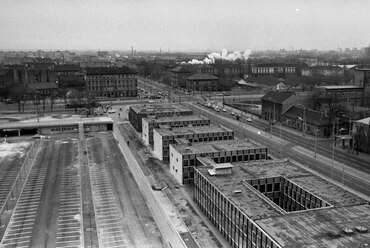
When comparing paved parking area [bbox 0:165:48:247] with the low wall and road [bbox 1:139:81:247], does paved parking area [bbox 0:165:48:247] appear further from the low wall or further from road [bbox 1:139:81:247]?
the low wall

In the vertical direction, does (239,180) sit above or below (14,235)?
above

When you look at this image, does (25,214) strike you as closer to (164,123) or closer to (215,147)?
(215,147)

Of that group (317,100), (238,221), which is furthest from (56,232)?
(317,100)

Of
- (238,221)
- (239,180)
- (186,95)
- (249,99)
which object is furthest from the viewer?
(186,95)

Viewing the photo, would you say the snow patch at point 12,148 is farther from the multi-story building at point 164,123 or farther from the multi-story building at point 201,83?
the multi-story building at point 201,83

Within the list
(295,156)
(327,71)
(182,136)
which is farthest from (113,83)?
(327,71)

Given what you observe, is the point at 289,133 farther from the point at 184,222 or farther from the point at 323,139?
the point at 184,222

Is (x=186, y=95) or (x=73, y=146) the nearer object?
(x=73, y=146)
